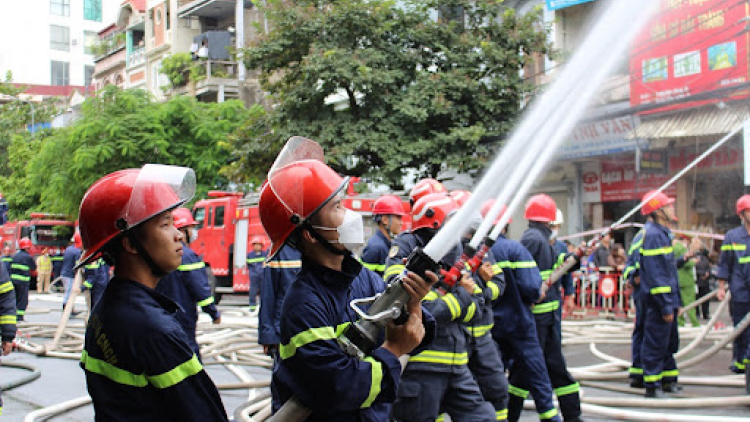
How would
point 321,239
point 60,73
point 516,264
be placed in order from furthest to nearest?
1. point 60,73
2. point 516,264
3. point 321,239

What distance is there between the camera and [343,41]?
16.0 metres

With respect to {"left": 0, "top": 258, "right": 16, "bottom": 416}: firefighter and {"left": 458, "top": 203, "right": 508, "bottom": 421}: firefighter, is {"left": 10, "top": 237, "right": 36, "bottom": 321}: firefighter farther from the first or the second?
{"left": 458, "top": 203, "right": 508, "bottom": 421}: firefighter

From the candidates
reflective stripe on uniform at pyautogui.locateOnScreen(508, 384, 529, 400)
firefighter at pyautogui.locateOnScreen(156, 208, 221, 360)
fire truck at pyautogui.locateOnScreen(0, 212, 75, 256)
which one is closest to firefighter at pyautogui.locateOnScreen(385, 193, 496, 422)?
reflective stripe on uniform at pyautogui.locateOnScreen(508, 384, 529, 400)

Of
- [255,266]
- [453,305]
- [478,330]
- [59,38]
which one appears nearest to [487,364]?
[478,330]

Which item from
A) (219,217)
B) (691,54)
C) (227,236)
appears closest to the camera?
(691,54)

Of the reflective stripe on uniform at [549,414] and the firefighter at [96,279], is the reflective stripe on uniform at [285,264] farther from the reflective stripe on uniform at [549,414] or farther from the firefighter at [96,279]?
the firefighter at [96,279]

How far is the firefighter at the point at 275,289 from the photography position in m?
6.47

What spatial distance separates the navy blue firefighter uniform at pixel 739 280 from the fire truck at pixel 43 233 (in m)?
28.1

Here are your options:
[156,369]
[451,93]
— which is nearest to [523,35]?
[451,93]

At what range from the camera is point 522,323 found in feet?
20.4

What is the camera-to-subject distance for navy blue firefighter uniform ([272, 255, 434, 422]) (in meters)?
2.65

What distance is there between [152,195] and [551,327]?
16.0 feet

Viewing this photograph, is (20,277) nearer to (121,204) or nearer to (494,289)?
(494,289)

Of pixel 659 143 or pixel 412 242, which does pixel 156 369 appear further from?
pixel 659 143
